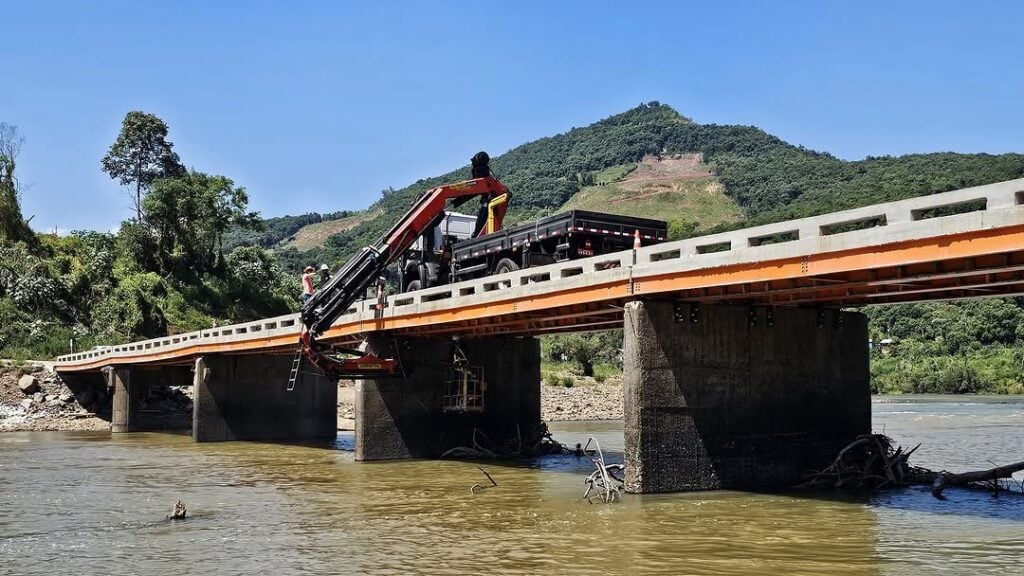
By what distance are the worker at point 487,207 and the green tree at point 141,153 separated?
225 feet

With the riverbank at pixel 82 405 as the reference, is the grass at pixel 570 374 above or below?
above

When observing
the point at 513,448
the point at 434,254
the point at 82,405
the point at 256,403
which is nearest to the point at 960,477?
the point at 513,448

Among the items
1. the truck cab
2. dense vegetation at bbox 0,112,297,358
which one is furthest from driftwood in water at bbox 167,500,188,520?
dense vegetation at bbox 0,112,297,358

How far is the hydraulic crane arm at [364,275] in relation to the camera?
2672 cm

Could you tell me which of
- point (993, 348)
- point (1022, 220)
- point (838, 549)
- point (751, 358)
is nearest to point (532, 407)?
point (751, 358)

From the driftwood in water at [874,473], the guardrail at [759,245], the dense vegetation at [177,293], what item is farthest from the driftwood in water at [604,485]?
the dense vegetation at [177,293]

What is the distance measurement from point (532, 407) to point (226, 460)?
9.89 metres

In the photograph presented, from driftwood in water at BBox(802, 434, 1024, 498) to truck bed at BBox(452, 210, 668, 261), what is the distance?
6.75 metres

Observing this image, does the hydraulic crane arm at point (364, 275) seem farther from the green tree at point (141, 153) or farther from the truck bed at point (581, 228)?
the green tree at point (141, 153)

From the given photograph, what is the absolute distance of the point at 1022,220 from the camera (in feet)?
41.6

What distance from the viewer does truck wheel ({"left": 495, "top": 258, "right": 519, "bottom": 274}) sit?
25.0m

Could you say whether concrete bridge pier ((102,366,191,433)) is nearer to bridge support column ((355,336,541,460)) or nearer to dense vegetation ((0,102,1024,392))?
dense vegetation ((0,102,1024,392))

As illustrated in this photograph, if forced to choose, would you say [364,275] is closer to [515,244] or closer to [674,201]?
[515,244]

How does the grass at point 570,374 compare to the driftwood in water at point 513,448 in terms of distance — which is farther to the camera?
the grass at point 570,374
